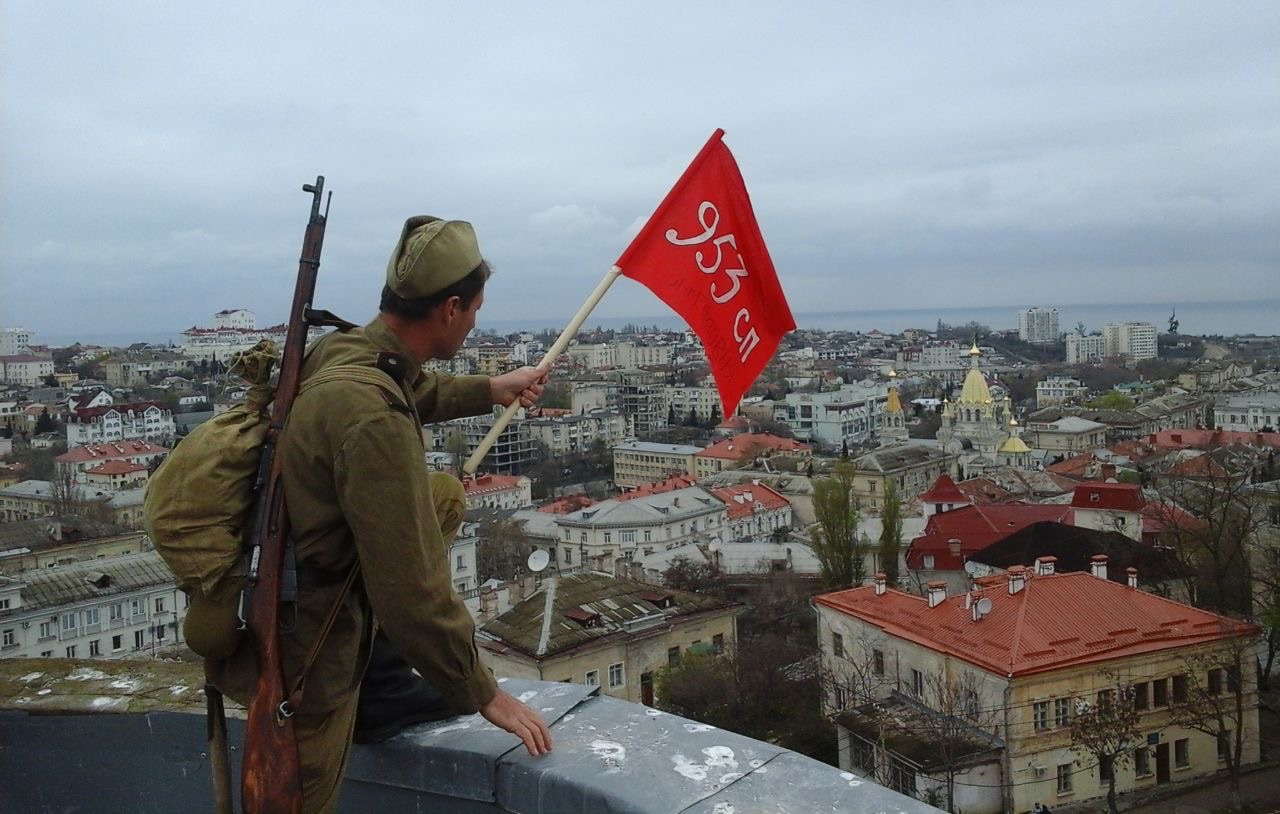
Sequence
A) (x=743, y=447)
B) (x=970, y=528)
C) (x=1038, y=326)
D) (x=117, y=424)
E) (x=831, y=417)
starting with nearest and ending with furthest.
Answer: (x=970, y=528) → (x=743, y=447) → (x=117, y=424) → (x=831, y=417) → (x=1038, y=326)

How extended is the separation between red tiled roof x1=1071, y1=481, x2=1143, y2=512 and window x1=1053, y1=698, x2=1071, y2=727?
10.3 metres

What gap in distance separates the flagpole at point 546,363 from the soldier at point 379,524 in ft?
0.95

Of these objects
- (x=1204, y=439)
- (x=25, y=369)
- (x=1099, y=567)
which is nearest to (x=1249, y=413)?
(x=1204, y=439)

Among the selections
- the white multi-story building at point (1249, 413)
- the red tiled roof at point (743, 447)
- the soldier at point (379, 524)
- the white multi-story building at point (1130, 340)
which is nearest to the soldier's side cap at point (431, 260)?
the soldier at point (379, 524)

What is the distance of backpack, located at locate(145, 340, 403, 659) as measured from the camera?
1258 millimetres

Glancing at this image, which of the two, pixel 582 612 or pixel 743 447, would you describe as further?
pixel 743 447

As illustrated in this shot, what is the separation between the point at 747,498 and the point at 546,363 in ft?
94.0

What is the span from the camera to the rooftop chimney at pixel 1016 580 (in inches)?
453

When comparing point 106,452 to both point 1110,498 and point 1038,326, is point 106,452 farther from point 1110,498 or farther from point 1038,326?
point 1038,326

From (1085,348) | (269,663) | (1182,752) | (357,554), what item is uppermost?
(357,554)

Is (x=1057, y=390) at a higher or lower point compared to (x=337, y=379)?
lower

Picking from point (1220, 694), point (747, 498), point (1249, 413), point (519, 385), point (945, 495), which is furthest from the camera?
point (1249, 413)

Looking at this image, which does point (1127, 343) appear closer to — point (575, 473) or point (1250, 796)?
point (575, 473)

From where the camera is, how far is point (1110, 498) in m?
20.1
